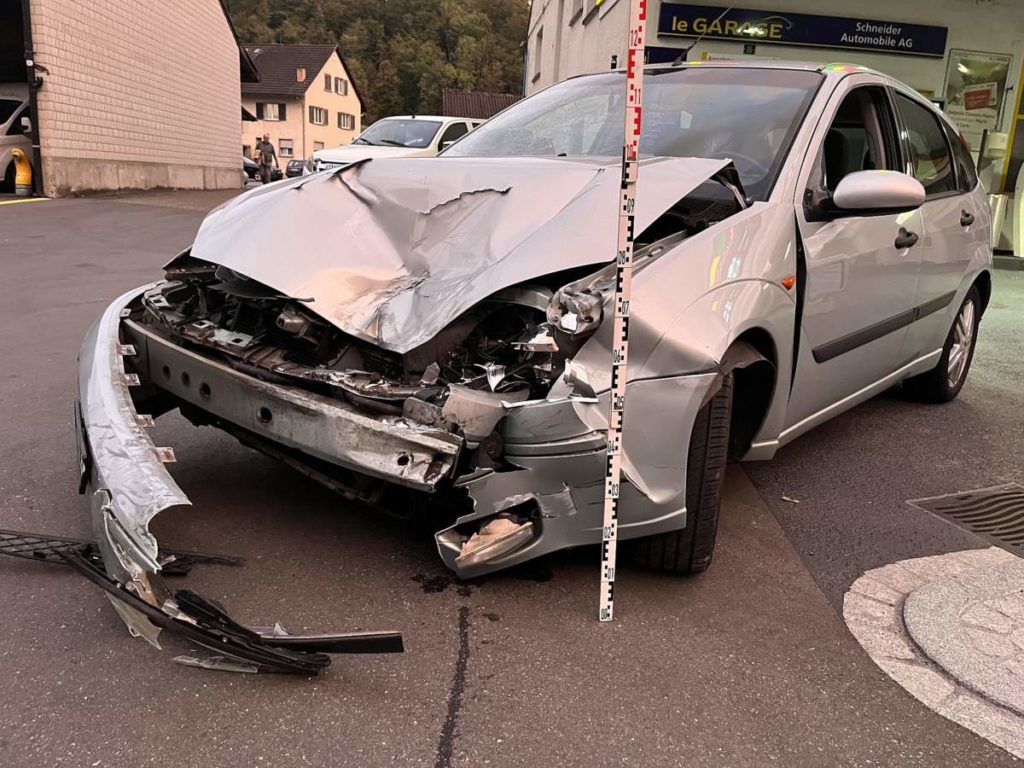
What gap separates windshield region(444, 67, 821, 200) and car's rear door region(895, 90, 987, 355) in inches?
38.7

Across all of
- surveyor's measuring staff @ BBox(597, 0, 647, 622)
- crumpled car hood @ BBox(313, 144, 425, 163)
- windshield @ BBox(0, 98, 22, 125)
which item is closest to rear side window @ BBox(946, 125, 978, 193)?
surveyor's measuring staff @ BBox(597, 0, 647, 622)

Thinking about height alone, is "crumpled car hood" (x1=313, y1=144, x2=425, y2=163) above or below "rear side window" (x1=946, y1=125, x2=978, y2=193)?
below

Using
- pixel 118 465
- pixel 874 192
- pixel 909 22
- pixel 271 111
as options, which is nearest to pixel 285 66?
pixel 271 111

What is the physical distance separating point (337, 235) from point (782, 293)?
5.34 ft

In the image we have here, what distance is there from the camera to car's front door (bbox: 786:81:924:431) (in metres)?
3.32

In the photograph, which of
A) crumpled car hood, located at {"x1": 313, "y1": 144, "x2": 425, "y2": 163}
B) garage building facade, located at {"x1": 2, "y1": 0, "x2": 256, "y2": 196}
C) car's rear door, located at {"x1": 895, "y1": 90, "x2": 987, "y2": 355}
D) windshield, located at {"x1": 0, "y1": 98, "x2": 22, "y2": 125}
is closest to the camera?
car's rear door, located at {"x1": 895, "y1": 90, "x2": 987, "y2": 355}

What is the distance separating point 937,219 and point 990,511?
5.13 feet

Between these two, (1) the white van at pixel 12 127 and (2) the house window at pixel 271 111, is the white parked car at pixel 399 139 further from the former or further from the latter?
(2) the house window at pixel 271 111

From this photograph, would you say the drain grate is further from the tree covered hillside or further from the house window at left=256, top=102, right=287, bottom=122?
the tree covered hillside

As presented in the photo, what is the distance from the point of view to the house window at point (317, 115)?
188 ft

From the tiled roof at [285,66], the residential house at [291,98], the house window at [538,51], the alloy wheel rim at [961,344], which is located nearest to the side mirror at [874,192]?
the alloy wheel rim at [961,344]

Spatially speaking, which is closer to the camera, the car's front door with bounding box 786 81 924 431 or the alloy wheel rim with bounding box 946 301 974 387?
the car's front door with bounding box 786 81 924 431

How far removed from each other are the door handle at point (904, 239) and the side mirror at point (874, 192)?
0.56 m

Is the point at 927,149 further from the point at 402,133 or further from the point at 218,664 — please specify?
the point at 402,133
